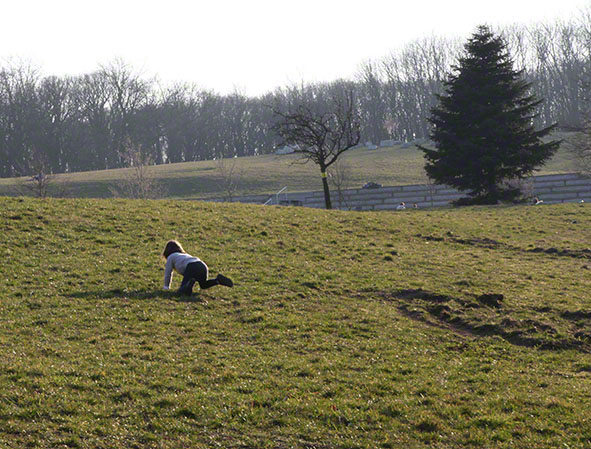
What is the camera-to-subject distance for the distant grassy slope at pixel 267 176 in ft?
258

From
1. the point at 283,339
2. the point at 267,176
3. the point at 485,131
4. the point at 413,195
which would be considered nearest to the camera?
the point at 283,339

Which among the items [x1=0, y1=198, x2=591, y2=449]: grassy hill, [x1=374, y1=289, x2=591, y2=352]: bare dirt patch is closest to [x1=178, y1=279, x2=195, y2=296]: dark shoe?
[x1=0, y1=198, x2=591, y2=449]: grassy hill

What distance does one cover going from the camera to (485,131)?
123ft

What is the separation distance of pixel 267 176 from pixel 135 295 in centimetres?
7378

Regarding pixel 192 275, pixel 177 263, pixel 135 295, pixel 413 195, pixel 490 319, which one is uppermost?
pixel 413 195

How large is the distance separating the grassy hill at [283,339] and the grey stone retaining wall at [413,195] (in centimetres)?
4001

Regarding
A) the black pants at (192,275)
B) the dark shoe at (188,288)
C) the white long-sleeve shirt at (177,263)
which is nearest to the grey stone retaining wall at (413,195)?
the white long-sleeve shirt at (177,263)

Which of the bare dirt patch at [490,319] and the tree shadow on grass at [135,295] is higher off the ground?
the tree shadow on grass at [135,295]

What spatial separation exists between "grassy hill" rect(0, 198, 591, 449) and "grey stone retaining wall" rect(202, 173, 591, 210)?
40.0 metres

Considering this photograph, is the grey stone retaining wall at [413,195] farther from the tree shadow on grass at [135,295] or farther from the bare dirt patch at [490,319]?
the tree shadow on grass at [135,295]

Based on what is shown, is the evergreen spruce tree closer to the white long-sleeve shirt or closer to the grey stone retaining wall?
the grey stone retaining wall

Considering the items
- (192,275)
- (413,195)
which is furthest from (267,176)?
(192,275)

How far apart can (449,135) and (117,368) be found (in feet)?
106

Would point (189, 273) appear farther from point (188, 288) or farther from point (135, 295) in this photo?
point (135, 295)
